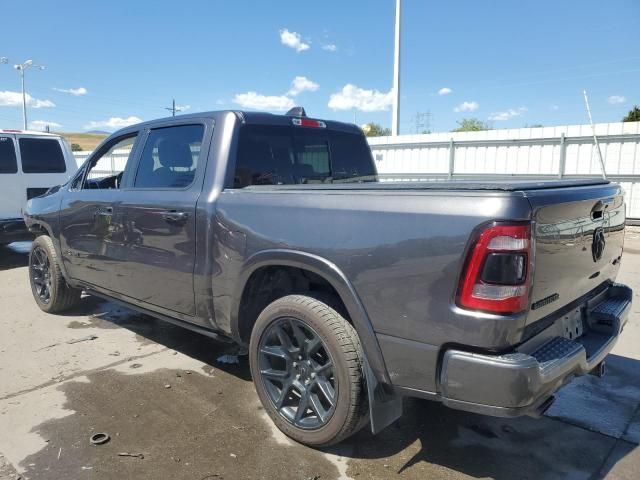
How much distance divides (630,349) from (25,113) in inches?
2003

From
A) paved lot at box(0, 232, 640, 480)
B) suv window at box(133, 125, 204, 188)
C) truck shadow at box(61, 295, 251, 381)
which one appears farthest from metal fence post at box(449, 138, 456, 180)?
suv window at box(133, 125, 204, 188)

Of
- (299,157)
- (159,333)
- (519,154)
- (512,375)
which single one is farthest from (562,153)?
(512,375)

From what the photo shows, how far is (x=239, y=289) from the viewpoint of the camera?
3.09 meters

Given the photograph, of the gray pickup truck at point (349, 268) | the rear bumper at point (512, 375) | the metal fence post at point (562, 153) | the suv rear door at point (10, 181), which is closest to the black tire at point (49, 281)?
the gray pickup truck at point (349, 268)

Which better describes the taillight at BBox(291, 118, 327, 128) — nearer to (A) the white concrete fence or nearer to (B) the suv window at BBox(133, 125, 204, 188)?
A: (B) the suv window at BBox(133, 125, 204, 188)

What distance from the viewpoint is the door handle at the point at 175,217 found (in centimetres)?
338

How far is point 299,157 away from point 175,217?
101 centimetres

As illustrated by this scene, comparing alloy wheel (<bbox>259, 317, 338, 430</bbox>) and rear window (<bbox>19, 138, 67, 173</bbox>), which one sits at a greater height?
rear window (<bbox>19, 138, 67, 173</bbox>)

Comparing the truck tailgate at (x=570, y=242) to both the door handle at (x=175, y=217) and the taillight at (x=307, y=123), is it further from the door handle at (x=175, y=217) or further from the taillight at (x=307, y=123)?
the door handle at (x=175, y=217)

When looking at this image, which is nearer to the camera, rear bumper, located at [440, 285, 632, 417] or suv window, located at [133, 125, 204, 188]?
rear bumper, located at [440, 285, 632, 417]

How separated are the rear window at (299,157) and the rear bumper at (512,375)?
1848 mm

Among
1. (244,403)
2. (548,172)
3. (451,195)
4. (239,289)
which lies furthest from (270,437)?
(548,172)

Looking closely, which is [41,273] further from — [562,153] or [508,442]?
[562,153]

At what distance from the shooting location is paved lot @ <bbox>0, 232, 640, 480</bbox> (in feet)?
8.99
